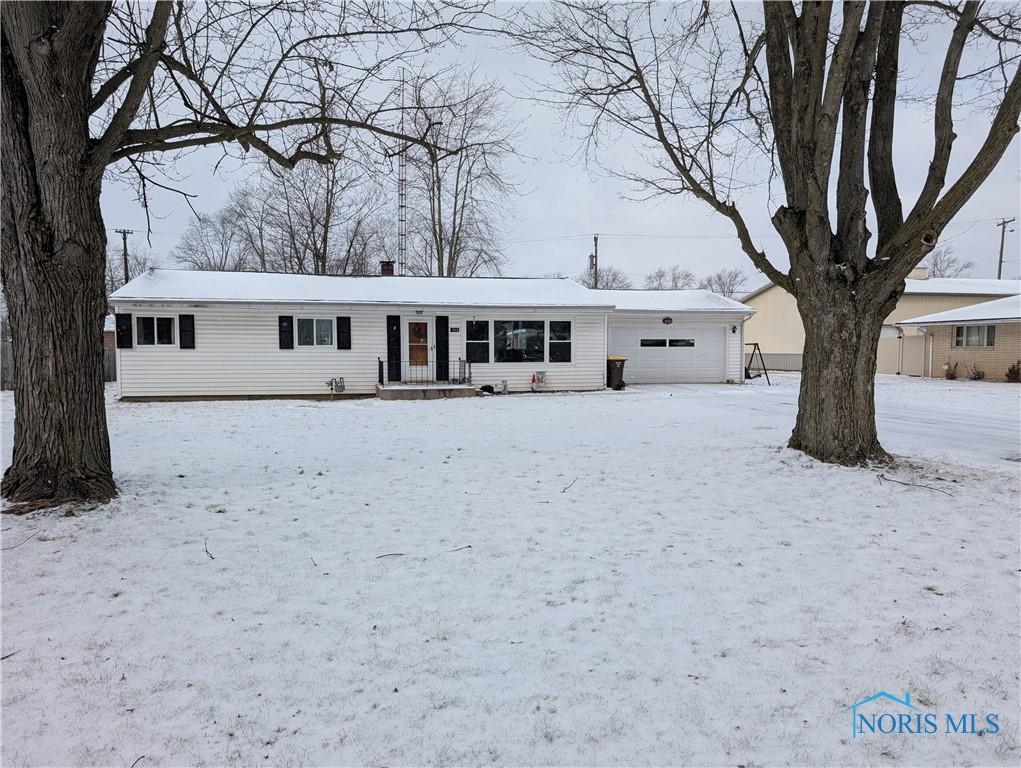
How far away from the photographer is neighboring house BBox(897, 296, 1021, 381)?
2050 cm

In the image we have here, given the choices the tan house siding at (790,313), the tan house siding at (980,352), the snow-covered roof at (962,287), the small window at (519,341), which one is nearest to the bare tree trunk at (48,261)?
the small window at (519,341)

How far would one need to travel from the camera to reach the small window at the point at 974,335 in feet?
69.6

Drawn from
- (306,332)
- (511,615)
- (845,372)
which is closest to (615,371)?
(306,332)

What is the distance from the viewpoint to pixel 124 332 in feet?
46.1

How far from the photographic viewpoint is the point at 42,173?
15.3 feet

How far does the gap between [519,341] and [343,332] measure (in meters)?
4.82

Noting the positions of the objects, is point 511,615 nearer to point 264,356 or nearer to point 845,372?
point 845,372

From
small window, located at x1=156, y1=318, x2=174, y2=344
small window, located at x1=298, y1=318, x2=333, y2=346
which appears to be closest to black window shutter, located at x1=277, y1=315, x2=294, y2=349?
small window, located at x1=298, y1=318, x2=333, y2=346

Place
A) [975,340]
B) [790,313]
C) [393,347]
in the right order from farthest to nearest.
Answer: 1. [790,313]
2. [975,340]
3. [393,347]

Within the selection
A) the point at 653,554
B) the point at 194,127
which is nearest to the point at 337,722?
the point at 653,554

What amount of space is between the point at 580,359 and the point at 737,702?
1453 centimetres

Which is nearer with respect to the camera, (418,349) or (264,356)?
(264,356)

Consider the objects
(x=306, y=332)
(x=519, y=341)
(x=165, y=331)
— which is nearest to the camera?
(x=165, y=331)

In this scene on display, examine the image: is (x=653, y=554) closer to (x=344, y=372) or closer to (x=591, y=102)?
(x=591, y=102)
